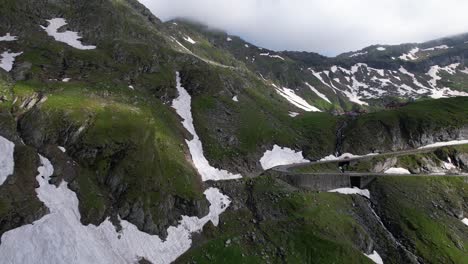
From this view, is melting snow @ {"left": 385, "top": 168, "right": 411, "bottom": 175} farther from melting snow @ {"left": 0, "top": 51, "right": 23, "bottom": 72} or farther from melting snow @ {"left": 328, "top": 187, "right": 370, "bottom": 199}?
melting snow @ {"left": 0, "top": 51, "right": 23, "bottom": 72}

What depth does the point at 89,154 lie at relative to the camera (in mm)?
75250

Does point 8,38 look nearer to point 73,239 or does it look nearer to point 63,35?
point 63,35

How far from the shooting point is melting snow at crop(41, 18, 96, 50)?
412 feet

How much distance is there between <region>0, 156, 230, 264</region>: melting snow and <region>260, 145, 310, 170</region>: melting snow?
32196 millimetres

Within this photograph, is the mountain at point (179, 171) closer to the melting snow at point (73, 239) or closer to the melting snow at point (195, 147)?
the melting snow at point (73, 239)

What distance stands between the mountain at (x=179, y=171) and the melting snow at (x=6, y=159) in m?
0.22

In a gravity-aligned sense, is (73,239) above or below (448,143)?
below

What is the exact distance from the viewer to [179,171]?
81.2 metres

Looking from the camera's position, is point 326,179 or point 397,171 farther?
point 397,171

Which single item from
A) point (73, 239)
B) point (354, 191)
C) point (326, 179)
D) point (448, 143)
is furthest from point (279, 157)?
point (73, 239)

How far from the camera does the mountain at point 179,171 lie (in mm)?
65062

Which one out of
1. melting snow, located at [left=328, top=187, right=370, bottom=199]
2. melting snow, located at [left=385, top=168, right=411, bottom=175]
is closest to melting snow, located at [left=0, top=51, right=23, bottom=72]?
melting snow, located at [left=328, top=187, right=370, bottom=199]

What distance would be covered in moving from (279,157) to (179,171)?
109 ft

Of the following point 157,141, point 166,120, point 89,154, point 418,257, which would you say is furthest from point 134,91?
point 418,257
